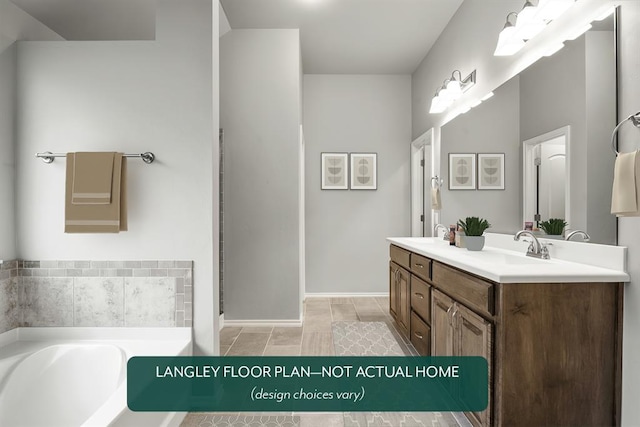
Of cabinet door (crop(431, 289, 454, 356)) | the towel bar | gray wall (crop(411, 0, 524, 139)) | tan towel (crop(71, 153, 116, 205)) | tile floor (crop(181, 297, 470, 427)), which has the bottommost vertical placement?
tile floor (crop(181, 297, 470, 427))

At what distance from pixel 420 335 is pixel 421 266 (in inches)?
19.3

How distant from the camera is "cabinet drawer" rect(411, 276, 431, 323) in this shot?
2.36 m

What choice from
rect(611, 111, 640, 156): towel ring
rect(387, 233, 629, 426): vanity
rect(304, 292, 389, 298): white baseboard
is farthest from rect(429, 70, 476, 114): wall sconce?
rect(304, 292, 389, 298): white baseboard

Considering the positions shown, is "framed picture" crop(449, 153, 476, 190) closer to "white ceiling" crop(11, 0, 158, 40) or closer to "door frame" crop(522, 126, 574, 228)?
"door frame" crop(522, 126, 574, 228)

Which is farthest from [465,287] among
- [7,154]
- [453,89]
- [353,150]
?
[353,150]

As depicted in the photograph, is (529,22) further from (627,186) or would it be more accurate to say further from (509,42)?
(627,186)

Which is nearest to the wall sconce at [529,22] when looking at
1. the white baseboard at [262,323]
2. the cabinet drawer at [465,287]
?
the cabinet drawer at [465,287]

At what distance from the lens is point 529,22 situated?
1.93m

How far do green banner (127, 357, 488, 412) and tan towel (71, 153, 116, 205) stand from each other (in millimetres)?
928

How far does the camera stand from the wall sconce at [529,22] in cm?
180

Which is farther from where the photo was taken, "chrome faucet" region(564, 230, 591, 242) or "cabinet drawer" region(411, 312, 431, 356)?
"cabinet drawer" region(411, 312, 431, 356)

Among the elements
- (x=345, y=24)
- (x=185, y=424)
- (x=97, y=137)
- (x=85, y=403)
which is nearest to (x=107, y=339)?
(x=85, y=403)

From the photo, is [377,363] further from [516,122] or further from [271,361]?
[516,122]

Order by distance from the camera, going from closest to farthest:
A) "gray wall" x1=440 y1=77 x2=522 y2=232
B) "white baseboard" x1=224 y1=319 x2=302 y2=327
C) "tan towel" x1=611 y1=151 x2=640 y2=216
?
"tan towel" x1=611 y1=151 x2=640 y2=216 → "gray wall" x1=440 y1=77 x2=522 y2=232 → "white baseboard" x1=224 y1=319 x2=302 y2=327
